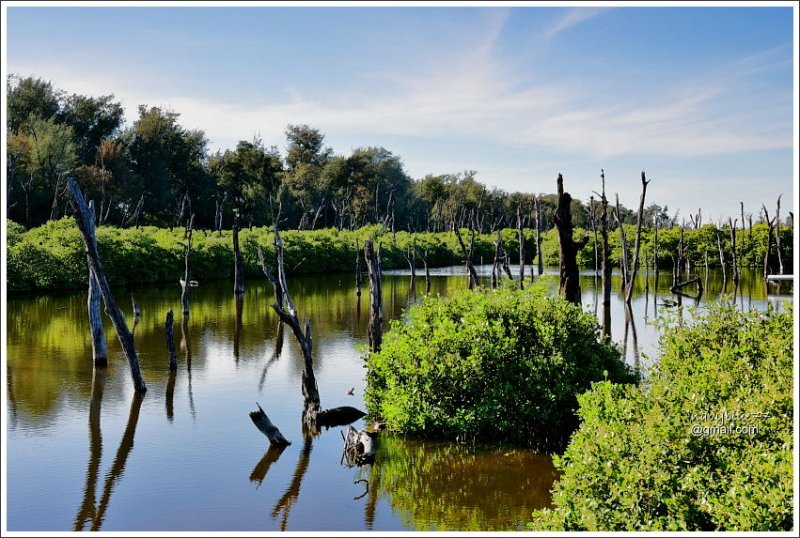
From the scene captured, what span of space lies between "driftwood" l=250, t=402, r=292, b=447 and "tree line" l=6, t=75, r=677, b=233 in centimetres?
2862

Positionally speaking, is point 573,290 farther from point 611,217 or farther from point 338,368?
point 611,217

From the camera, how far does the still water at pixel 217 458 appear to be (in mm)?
10062

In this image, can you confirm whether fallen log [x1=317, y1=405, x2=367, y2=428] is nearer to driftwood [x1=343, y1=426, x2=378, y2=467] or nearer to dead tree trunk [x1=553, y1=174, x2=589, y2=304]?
driftwood [x1=343, y1=426, x2=378, y2=467]

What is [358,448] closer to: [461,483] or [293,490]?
[293,490]

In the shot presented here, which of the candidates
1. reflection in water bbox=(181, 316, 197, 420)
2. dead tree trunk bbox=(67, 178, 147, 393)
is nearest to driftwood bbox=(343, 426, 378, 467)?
reflection in water bbox=(181, 316, 197, 420)

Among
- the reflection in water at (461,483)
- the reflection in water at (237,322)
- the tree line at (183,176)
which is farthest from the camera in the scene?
the tree line at (183,176)

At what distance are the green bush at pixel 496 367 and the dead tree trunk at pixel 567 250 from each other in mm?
3239

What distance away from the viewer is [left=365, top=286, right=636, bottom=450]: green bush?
1197cm

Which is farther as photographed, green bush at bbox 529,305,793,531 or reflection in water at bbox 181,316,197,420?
reflection in water at bbox 181,316,197,420

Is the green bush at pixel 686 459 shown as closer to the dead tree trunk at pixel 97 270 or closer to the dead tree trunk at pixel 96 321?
the dead tree trunk at pixel 97 270

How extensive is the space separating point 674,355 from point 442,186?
258 feet

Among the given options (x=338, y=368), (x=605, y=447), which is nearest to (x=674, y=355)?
(x=605, y=447)

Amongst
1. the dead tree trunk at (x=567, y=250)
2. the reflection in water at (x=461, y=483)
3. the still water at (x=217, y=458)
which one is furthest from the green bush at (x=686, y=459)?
the dead tree trunk at (x=567, y=250)

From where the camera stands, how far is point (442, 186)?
3472 inches
